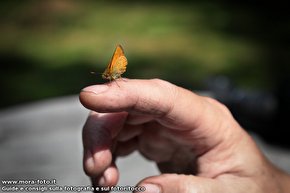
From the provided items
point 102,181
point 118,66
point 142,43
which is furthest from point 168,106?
point 142,43

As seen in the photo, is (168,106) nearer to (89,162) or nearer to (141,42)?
(89,162)

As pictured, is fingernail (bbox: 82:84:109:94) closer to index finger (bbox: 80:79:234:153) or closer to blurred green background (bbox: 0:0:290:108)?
index finger (bbox: 80:79:234:153)

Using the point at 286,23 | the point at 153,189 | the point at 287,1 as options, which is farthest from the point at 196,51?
the point at 153,189

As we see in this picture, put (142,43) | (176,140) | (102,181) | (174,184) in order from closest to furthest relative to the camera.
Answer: (174,184) < (102,181) < (176,140) < (142,43)

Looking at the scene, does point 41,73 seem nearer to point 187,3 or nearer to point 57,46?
point 57,46

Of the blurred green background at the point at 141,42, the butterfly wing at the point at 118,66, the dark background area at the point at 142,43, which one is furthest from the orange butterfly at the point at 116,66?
the blurred green background at the point at 141,42
